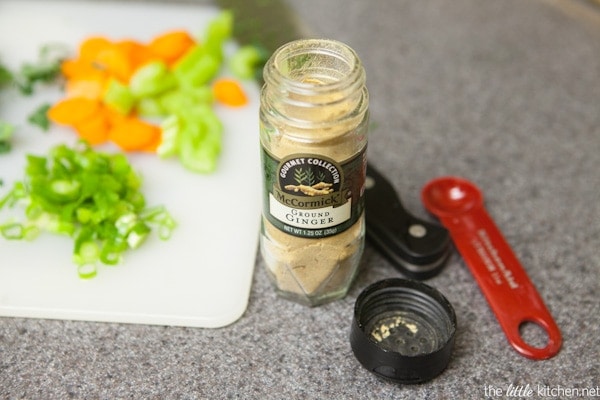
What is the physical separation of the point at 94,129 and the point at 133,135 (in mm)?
66

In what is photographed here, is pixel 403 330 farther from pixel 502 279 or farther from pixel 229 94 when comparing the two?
pixel 229 94

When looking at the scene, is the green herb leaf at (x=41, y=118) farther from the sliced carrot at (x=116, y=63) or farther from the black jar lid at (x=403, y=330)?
the black jar lid at (x=403, y=330)

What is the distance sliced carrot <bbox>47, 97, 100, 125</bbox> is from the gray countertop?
1.20ft

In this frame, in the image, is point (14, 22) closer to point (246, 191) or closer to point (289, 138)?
point (246, 191)

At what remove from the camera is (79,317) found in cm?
Answer: 89

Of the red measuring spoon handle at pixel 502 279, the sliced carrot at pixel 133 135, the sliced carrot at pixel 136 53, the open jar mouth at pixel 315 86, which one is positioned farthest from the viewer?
the sliced carrot at pixel 136 53

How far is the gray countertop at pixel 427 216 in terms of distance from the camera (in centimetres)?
83

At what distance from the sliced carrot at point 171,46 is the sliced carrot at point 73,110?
0.55ft

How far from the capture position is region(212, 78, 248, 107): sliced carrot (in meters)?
1.19

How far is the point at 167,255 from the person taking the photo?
0.96 m

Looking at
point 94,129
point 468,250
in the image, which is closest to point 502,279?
point 468,250

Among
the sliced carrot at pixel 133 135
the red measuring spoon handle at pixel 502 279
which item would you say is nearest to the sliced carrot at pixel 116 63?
the sliced carrot at pixel 133 135

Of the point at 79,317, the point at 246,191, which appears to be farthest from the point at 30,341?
the point at 246,191

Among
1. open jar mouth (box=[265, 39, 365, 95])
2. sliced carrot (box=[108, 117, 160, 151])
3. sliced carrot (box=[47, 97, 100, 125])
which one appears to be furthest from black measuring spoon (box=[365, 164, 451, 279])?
sliced carrot (box=[47, 97, 100, 125])
